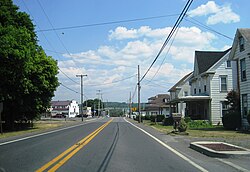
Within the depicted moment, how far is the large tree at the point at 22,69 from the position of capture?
24.6 metres

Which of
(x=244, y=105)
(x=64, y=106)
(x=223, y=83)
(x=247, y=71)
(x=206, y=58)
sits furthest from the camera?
(x=64, y=106)

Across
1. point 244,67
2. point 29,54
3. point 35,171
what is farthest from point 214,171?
point 244,67

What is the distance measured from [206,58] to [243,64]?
16288 mm

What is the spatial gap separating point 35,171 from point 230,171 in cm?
544

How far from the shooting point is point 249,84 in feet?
91.1

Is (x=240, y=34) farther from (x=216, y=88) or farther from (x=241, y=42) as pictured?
(x=216, y=88)

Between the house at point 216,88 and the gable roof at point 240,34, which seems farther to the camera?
the house at point 216,88

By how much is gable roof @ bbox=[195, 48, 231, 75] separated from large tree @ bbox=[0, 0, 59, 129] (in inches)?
748

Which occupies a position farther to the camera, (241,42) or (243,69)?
(241,42)

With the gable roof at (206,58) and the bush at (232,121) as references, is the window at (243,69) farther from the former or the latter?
the gable roof at (206,58)

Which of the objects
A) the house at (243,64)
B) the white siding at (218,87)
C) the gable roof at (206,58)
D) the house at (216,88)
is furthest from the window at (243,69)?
the gable roof at (206,58)

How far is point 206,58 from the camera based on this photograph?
45406 mm

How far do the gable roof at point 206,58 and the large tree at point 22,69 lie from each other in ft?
62.4

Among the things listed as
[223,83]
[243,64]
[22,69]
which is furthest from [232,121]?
[22,69]
